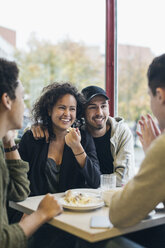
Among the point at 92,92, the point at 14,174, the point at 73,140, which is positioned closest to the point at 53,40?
the point at 92,92

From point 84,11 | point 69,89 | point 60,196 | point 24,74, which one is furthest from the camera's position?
point 24,74

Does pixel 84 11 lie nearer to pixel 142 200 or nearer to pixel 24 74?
pixel 24 74

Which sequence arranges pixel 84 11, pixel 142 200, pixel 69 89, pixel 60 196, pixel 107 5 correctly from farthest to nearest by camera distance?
pixel 84 11 → pixel 107 5 → pixel 69 89 → pixel 60 196 → pixel 142 200

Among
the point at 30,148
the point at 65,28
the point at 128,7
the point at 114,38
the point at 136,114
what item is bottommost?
the point at 30,148

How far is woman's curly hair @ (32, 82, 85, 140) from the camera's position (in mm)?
2488

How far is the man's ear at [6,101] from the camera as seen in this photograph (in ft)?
4.79

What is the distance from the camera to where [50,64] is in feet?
17.8

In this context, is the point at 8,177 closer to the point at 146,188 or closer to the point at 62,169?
the point at 146,188

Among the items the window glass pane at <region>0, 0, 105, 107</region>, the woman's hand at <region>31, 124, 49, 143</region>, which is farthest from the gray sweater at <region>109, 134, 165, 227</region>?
the window glass pane at <region>0, 0, 105, 107</region>

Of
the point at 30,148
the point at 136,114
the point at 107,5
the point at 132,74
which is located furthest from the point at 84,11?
the point at 30,148

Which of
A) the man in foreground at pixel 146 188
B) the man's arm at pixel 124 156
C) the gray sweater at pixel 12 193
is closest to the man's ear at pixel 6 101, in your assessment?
the gray sweater at pixel 12 193

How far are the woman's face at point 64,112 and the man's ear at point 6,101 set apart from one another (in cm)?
93

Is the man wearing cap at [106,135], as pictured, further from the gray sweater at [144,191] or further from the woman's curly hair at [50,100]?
the gray sweater at [144,191]

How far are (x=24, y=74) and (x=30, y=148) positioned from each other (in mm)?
3222
